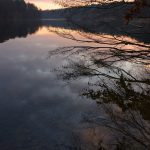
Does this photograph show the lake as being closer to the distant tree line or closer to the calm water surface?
the calm water surface

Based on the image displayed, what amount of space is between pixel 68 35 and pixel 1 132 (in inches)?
346

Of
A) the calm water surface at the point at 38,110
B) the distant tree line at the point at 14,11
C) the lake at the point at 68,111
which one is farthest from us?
the distant tree line at the point at 14,11

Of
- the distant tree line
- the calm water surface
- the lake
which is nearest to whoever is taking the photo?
the lake

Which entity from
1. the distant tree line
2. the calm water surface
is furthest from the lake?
the distant tree line

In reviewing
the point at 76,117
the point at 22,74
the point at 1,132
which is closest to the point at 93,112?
the point at 76,117

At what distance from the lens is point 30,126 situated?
1755 centimetres

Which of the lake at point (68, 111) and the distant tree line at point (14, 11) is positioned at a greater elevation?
the lake at point (68, 111)

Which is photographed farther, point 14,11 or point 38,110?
point 14,11

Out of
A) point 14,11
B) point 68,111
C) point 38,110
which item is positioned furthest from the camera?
point 14,11

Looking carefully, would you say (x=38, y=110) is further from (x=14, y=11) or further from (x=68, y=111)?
(x=14, y=11)

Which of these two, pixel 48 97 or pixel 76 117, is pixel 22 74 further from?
pixel 76 117

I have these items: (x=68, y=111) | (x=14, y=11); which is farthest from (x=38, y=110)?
(x=14, y=11)

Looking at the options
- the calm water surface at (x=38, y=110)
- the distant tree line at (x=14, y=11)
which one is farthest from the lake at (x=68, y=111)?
the distant tree line at (x=14, y=11)

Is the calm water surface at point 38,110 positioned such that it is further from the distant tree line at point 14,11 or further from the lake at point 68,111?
the distant tree line at point 14,11
